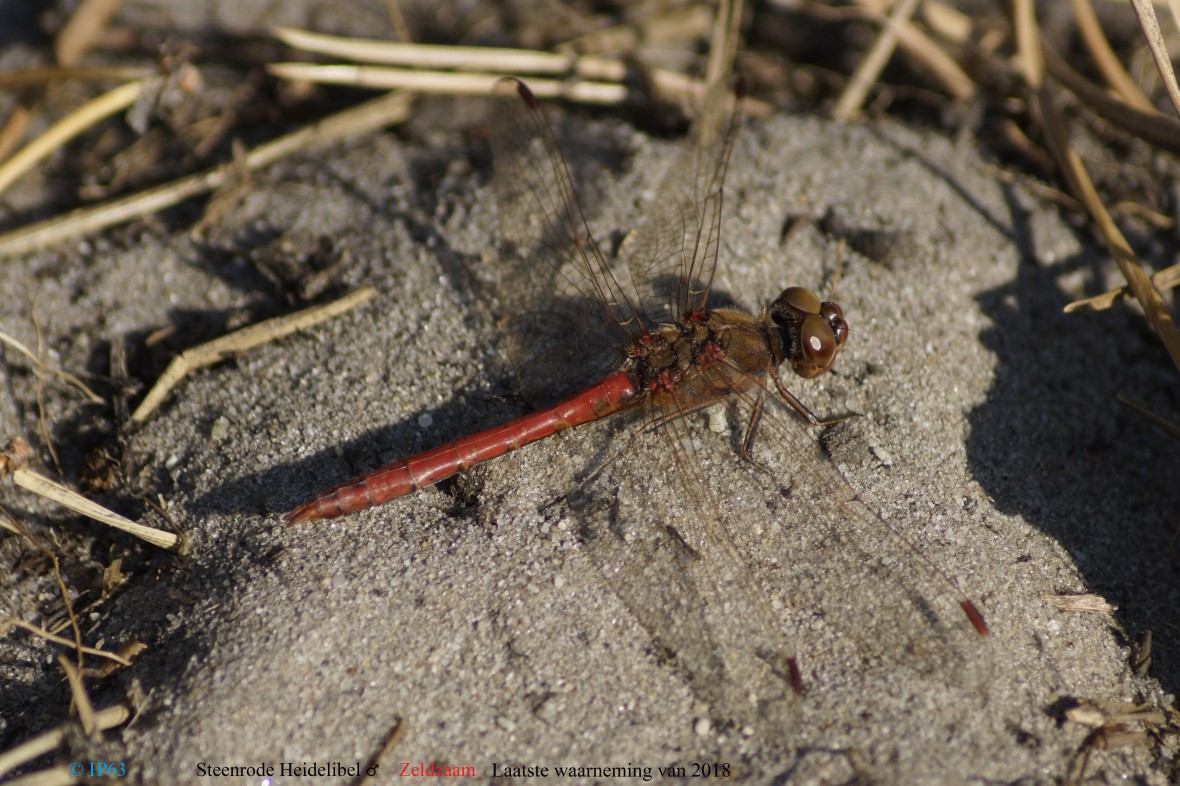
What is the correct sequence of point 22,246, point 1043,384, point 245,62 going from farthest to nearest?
point 245,62 < point 22,246 < point 1043,384

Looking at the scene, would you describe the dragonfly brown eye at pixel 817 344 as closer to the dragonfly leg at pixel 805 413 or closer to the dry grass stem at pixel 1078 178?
the dragonfly leg at pixel 805 413

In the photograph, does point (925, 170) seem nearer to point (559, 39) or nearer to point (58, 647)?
point (559, 39)

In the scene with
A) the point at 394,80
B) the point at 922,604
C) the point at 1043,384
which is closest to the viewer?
the point at 922,604

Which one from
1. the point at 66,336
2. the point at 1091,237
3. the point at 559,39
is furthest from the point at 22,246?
the point at 1091,237

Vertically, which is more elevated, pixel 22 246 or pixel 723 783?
pixel 22 246

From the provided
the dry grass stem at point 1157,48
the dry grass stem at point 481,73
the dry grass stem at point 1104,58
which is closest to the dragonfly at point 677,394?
the dry grass stem at point 481,73

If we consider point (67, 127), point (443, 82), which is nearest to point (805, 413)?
point (443, 82)

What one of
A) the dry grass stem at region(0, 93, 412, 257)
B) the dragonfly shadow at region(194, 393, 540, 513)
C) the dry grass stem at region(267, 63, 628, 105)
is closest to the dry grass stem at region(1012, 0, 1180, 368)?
the dry grass stem at region(267, 63, 628, 105)

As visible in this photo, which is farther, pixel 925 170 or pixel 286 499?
pixel 925 170
